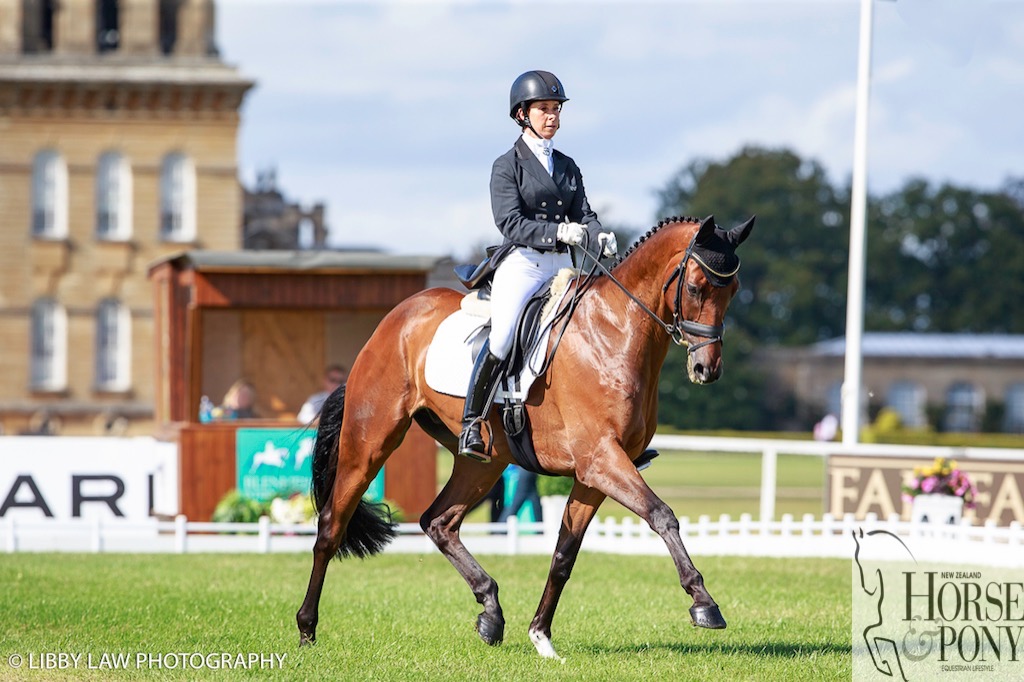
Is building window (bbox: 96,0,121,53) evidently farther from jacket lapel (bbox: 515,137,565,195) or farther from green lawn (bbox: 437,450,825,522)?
jacket lapel (bbox: 515,137,565,195)

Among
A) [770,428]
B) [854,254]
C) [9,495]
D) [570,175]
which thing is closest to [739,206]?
[770,428]

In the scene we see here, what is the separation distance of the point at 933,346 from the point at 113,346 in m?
51.5

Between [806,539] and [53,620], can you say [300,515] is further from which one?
[53,620]

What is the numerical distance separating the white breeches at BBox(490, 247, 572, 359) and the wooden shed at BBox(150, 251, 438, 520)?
9011mm

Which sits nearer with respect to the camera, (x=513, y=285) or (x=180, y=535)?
(x=513, y=285)

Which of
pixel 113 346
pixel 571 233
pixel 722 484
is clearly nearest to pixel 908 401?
pixel 722 484

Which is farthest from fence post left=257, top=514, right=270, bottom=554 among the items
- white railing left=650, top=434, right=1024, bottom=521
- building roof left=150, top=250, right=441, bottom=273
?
white railing left=650, top=434, right=1024, bottom=521

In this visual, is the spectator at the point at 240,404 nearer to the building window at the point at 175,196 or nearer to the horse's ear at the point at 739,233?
the horse's ear at the point at 739,233

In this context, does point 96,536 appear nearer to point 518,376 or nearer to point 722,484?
point 518,376

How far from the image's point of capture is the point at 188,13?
5353cm

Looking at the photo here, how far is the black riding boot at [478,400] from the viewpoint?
30.6ft

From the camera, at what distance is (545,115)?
30.8ft

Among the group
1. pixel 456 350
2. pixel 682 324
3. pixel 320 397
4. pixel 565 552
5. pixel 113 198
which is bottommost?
pixel 320 397

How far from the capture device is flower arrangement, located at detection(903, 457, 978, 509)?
16.9m
